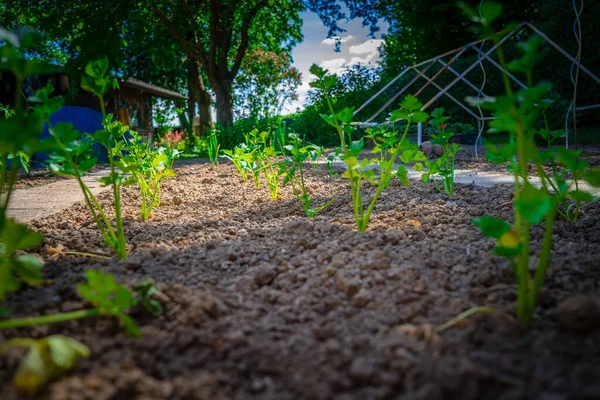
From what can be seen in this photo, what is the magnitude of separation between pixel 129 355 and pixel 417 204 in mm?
1883

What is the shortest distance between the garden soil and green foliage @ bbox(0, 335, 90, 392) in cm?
3

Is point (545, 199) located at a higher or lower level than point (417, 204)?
higher

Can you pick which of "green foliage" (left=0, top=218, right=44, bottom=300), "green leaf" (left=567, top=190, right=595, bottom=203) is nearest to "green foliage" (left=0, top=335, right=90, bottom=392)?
"green foliage" (left=0, top=218, right=44, bottom=300)

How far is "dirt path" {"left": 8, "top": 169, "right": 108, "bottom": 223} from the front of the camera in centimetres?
277

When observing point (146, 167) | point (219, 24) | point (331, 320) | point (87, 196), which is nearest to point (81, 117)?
point (219, 24)

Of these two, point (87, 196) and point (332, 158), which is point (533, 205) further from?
point (332, 158)

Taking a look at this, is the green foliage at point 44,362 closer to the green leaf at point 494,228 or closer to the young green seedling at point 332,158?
the green leaf at point 494,228

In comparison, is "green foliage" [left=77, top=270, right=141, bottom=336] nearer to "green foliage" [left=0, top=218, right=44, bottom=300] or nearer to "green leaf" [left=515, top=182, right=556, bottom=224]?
"green foliage" [left=0, top=218, right=44, bottom=300]

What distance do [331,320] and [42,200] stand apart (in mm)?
3267

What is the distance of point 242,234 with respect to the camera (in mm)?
2023

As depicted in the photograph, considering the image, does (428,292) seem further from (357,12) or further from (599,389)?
(357,12)

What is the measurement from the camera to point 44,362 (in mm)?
754

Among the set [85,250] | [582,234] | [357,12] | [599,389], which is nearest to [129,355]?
[599,389]

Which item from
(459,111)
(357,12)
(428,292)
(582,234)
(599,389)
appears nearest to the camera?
(599,389)
